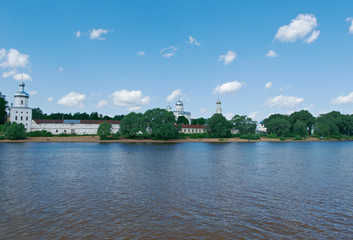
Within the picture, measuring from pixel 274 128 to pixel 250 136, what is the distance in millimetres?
15177

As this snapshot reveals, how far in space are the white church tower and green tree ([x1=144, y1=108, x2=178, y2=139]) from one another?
41.0 m

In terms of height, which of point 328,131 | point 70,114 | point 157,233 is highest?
point 70,114

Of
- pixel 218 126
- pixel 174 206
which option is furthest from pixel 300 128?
pixel 174 206

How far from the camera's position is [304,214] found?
37.8 ft

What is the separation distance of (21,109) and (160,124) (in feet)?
154

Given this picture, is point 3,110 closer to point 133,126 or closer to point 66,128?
point 66,128

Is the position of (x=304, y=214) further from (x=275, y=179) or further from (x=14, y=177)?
(x=14, y=177)

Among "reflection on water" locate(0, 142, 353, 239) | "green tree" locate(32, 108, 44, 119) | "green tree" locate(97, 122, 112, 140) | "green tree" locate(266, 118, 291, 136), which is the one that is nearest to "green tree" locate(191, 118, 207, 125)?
"green tree" locate(266, 118, 291, 136)

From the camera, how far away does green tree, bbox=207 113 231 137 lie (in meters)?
85.2

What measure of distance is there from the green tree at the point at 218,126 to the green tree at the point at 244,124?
989 centimetres

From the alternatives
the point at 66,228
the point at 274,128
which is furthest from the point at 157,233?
the point at 274,128

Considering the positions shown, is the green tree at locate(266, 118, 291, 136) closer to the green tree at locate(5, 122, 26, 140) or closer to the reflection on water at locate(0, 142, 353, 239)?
the reflection on water at locate(0, 142, 353, 239)

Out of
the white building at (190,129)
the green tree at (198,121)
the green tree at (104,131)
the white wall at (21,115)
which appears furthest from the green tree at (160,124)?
the green tree at (198,121)

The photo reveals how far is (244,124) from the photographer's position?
3738 inches
